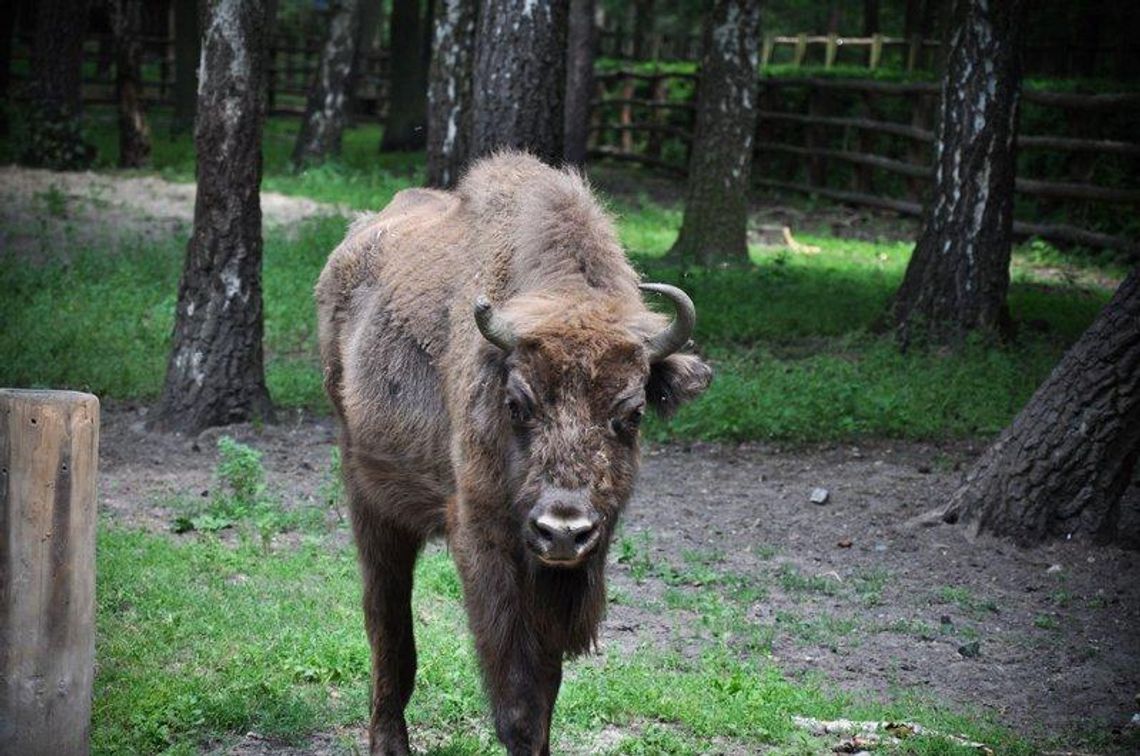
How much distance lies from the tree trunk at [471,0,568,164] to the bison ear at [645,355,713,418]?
5.74 m

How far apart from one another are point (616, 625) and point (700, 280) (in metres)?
8.38

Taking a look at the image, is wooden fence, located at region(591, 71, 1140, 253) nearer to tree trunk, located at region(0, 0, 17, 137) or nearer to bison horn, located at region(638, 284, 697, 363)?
tree trunk, located at region(0, 0, 17, 137)

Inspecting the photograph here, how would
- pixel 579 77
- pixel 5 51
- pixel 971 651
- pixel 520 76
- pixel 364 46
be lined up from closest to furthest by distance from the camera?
pixel 971 651 < pixel 520 76 < pixel 579 77 < pixel 5 51 < pixel 364 46

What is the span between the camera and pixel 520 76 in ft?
35.4

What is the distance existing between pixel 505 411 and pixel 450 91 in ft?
35.0

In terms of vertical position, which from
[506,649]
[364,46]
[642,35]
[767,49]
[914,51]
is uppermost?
[642,35]

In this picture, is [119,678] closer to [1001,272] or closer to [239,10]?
[239,10]

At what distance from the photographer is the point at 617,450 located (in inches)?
192

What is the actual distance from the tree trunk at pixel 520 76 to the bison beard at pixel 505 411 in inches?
181

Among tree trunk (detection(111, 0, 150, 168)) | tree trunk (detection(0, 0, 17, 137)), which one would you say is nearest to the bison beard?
tree trunk (detection(111, 0, 150, 168))

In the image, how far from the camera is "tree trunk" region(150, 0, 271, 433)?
32.2ft

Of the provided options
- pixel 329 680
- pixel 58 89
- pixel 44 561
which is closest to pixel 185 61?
pixel 58 89

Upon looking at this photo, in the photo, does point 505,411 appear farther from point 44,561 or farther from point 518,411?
point 44,561

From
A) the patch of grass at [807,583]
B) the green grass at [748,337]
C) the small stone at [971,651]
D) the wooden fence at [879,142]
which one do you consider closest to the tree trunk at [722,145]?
the green grass at [748,337]
